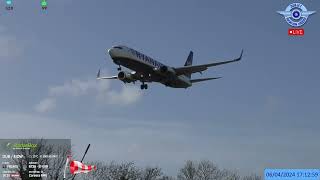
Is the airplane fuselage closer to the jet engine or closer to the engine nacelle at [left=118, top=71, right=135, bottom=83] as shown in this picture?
the jet engine

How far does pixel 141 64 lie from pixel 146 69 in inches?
56.2

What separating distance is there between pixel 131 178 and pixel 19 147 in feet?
200

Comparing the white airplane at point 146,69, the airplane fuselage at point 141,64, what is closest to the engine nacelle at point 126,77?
the white airplane at point 146,69

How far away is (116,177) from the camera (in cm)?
13212

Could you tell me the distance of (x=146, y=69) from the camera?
73312 mm

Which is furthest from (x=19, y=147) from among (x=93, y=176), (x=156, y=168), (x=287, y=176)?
(x=156, y=168)

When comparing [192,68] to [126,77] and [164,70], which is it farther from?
[126,77]

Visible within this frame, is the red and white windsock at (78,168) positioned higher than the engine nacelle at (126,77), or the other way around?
the engine nacelle at (126,77)

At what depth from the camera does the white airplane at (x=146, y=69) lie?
234ft

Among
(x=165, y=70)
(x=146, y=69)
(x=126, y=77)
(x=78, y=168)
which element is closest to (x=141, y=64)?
(x=146, y=69)

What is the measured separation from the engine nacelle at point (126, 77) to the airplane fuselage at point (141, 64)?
1373 millimetres

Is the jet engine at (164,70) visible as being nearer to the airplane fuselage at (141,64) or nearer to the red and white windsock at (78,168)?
the airplane fuselage at (141,64)

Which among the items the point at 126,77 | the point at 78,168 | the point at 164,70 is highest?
the point at 164,70

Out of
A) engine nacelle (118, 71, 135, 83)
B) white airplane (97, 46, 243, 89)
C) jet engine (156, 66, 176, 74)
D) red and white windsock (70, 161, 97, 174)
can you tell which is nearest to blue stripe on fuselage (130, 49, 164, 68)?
white airplane (97, 46, 243, 89)
